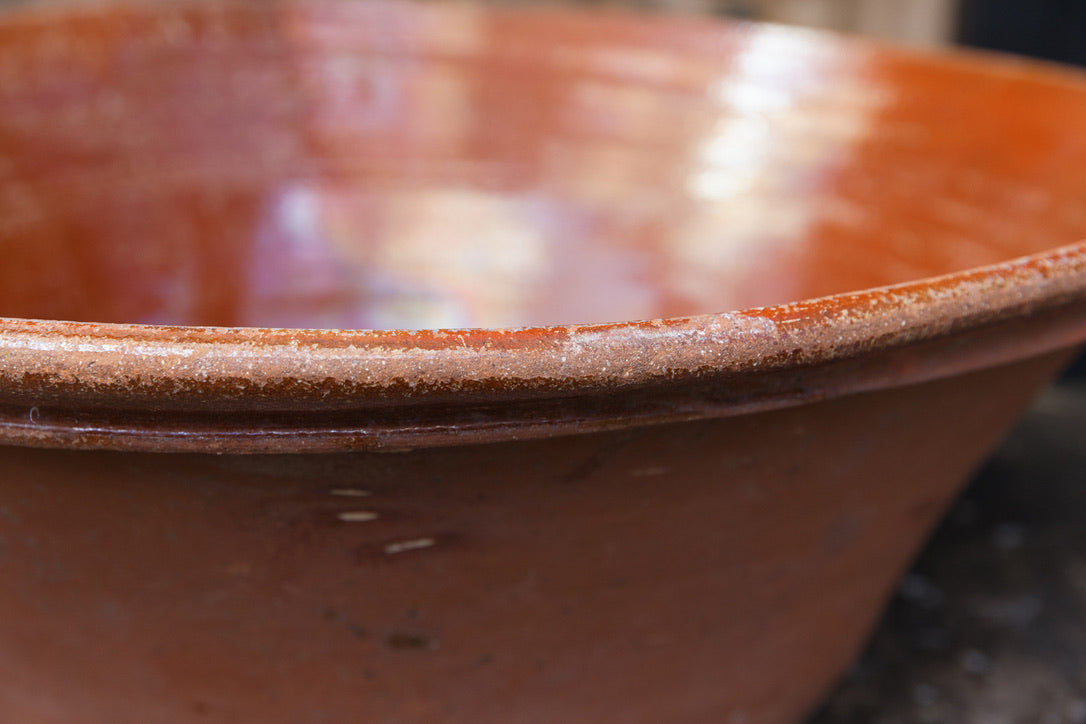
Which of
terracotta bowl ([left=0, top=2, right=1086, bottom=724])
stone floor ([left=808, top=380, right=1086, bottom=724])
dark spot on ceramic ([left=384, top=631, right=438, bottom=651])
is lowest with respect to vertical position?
stone floor ([left=808, top=380, right=1086, bottom=724])

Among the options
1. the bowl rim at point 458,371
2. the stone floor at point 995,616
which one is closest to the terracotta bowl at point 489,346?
the bowl rim at point 458,371

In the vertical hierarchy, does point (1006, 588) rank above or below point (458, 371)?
below

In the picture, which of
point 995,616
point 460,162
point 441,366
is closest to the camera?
point 441,366

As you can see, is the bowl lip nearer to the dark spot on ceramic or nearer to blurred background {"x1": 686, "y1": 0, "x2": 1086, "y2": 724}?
the dark spot on ceramic

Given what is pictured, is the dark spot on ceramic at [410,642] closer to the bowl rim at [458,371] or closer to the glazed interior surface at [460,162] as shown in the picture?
the bowl rim at [458,371]

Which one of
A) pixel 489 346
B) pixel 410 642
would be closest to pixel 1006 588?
pixel 410 642

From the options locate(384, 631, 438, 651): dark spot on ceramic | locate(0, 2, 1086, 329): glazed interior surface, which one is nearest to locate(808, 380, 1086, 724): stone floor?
locate(0, 2, 1086, 329): glazed interior surface

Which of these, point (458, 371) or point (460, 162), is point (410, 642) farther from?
point (460, 162)
